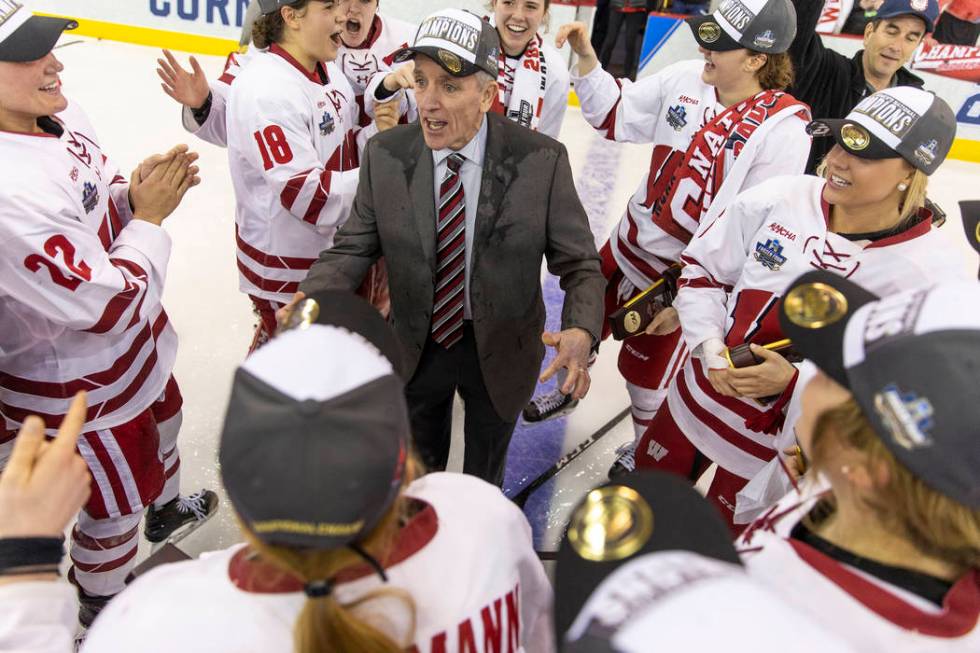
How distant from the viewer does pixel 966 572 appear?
869 millimetres

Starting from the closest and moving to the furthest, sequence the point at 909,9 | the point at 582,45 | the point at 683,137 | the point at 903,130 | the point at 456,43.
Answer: the point at 903,130, the point at 456,43, the point at 683,137, the point at 582,45, the point at 909,9

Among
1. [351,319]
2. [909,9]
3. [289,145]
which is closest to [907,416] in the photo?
[351,319]

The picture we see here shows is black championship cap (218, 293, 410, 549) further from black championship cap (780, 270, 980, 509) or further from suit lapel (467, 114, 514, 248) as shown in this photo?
suit lapel (467, 114, 514, 248)

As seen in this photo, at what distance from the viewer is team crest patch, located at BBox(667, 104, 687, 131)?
Answer: 277cm

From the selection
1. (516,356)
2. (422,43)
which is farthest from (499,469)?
(422,43)

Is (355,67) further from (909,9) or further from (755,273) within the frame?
(909,9)

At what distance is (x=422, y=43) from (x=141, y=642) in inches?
62.6

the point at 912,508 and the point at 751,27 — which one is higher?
the point at 751,27

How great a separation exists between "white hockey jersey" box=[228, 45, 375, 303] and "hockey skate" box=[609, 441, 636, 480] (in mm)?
1593

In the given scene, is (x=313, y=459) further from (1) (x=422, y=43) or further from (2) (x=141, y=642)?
(1) (x=422, y=43)

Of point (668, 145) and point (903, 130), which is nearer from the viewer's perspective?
point (903, 130)

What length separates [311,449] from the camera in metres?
0.79

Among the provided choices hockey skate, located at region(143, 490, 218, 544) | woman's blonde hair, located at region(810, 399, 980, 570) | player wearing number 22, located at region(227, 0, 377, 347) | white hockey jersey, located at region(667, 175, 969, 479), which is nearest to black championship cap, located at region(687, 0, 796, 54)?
white hockey jersey, located at region(667, 175, 969, 479)

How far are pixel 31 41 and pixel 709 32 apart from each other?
222cm
